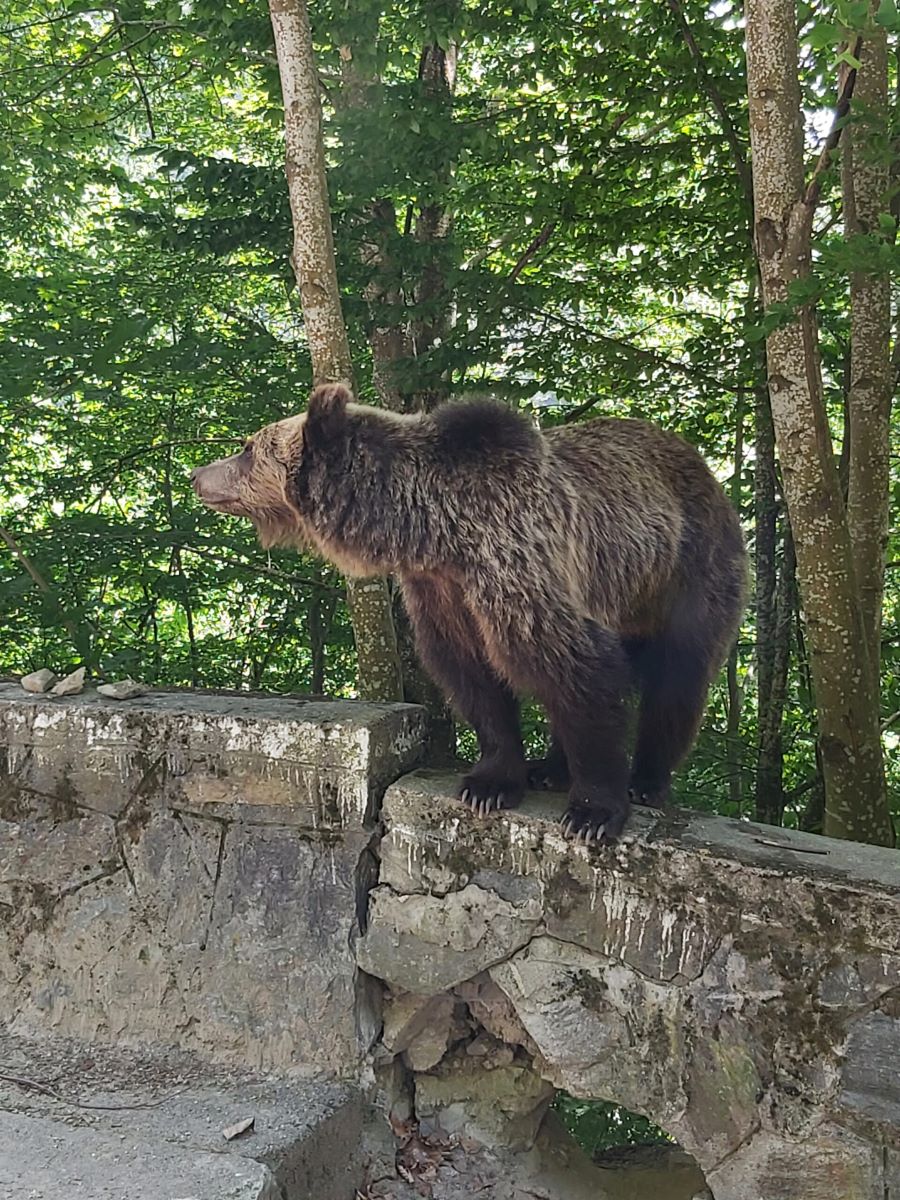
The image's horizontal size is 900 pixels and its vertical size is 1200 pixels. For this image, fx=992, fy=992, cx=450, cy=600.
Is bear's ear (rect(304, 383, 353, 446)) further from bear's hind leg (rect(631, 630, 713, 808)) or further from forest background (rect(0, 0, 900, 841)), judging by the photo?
bear's hind leg (rect(631, 630, 713, 808))

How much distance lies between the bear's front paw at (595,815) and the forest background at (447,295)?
1088 millimetres

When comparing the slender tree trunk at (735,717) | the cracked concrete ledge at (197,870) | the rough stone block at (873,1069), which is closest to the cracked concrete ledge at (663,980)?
the rough stone block at (873,1069)

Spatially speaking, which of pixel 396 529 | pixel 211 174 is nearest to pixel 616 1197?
pixel 396 529

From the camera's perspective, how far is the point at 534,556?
2799 mm

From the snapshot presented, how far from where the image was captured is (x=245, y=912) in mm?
3031

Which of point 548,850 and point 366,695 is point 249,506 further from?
point 548,850

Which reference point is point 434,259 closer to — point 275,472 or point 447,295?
point 447,295

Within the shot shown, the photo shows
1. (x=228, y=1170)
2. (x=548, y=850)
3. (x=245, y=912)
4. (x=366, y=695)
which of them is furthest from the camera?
(x=366, y=695)

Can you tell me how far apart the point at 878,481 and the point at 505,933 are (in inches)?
92.0

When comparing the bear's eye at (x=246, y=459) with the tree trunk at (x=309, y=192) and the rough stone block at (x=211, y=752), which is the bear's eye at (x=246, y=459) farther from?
the rough stone block at (x=211, y=752)

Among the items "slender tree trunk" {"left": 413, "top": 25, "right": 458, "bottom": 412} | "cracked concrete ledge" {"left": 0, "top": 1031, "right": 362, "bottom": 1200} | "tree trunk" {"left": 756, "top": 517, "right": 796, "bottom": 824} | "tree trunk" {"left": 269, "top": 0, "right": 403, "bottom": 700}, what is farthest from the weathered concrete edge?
"tree trunk" {"left": 756, "top": 517, "right": 796, "bottom": 824}

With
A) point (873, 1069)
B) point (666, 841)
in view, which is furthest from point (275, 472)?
point (873, 1069)

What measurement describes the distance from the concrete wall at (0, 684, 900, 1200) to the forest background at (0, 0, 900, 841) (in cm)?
84

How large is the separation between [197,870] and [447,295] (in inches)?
97.8
